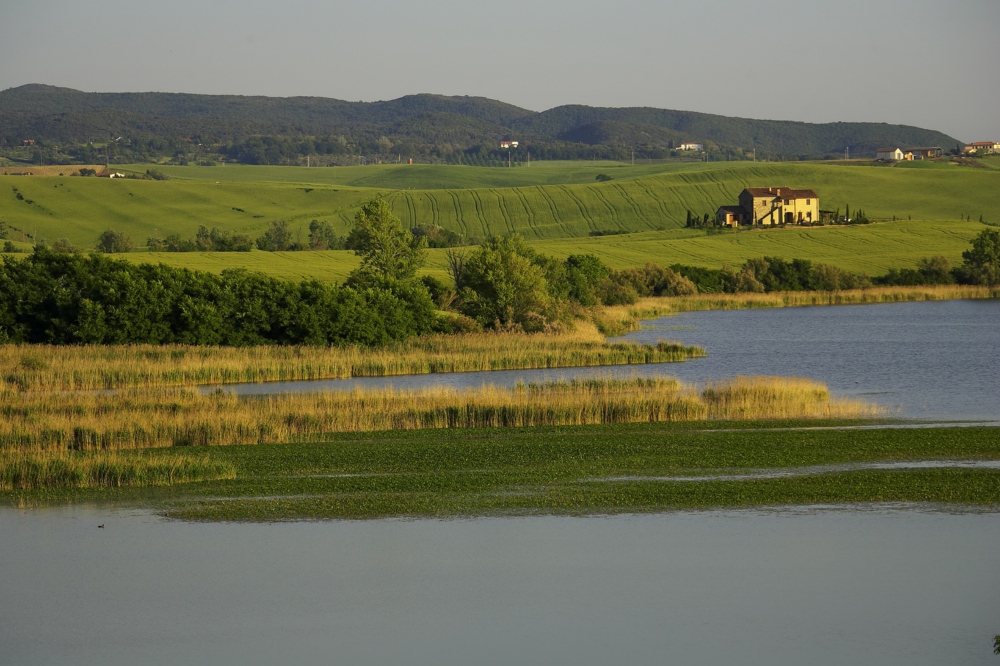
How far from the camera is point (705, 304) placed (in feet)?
317

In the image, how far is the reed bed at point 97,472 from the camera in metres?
26.7

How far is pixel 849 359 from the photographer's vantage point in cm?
5538

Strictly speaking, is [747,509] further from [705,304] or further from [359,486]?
[705,304]

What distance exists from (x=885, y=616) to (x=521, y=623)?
188 inches

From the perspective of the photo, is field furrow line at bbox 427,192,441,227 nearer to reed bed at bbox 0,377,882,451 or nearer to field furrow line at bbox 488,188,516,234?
field furrow line at bbox 488,188,516,234

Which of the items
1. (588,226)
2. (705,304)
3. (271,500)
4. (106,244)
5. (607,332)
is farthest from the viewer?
(588,226)

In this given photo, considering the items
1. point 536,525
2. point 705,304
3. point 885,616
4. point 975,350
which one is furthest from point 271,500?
point 705,304

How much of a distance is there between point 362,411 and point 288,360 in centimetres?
1639

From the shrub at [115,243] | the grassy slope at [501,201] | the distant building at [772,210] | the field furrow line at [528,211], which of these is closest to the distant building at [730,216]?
the distant building at [772,210]

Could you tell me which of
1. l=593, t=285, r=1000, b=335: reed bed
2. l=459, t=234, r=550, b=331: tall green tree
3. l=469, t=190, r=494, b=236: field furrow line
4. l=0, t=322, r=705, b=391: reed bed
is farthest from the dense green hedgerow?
l=469, t=190, r=494, b=236: field furrow line

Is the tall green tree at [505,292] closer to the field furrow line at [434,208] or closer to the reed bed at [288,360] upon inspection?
the reed bed at [288,360]

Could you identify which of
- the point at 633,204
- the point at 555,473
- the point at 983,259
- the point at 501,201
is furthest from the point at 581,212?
the point at 555,473

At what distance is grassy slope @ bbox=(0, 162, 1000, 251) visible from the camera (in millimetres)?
145875

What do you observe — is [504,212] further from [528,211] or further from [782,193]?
[782,193]
